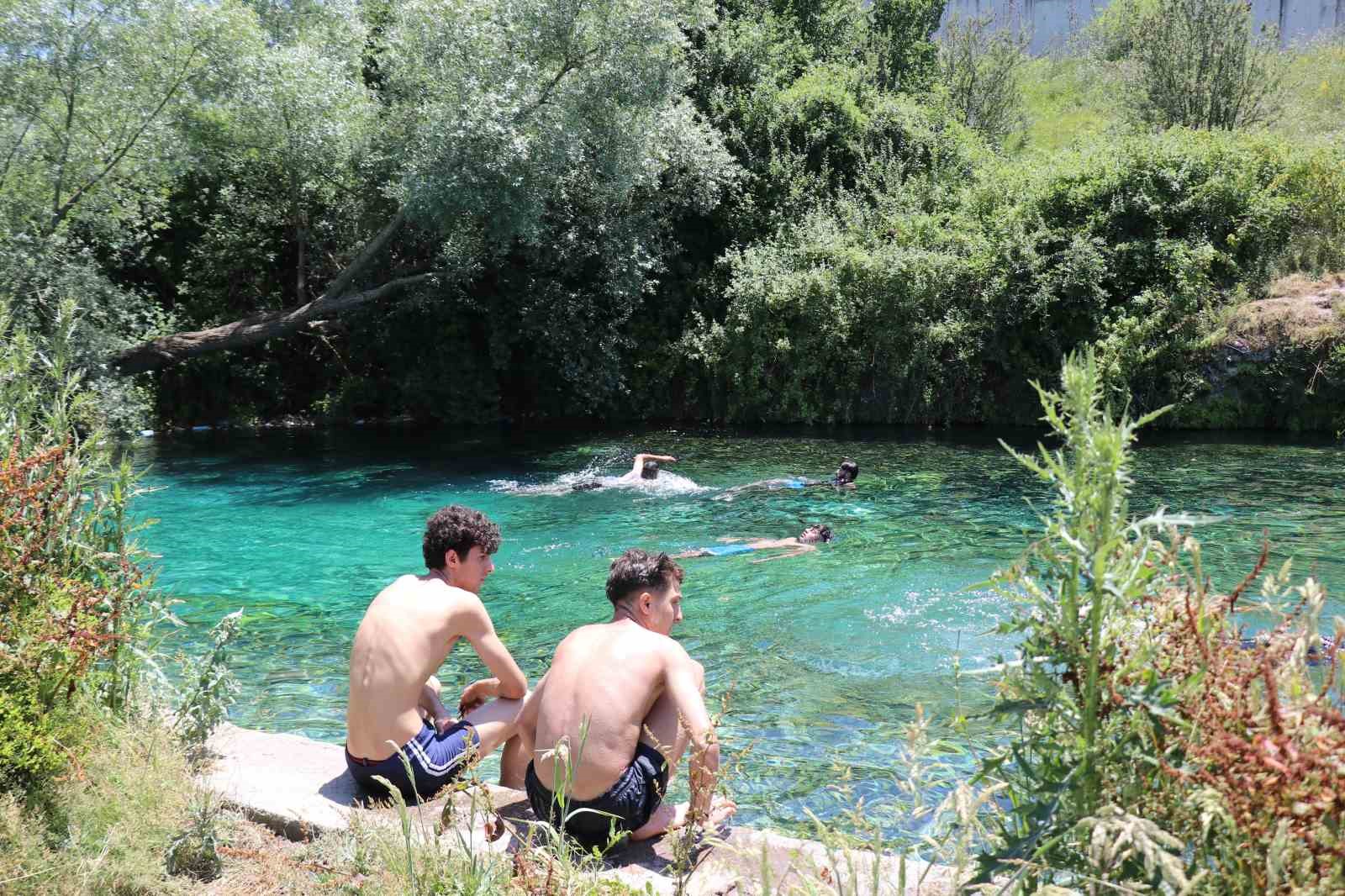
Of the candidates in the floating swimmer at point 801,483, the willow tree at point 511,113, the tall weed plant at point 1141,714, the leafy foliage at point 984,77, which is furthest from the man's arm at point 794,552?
the leafy foliage at point 984,77

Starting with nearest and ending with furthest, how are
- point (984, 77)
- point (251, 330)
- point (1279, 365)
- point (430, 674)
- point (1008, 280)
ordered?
point (430, 674), point (1279, 365), point (1008, 280), point (251, 330), point (984, 77)

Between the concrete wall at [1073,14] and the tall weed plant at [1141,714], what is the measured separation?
33.2 meters

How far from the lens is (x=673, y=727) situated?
13.0 feet

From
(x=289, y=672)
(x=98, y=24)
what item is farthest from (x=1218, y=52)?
(x=289, y=672)

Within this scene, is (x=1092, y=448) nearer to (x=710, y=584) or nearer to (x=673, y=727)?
(x=673, y=727)

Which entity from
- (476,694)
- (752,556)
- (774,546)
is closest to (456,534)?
(476,694)

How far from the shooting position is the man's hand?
504 centimetres

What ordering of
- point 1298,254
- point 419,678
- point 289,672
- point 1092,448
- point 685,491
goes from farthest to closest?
point 1298,254, point 685,491, point 289,672, point 419,678, point 1092,448

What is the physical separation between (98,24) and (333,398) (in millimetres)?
10511

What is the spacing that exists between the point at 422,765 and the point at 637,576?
1250 millimetres

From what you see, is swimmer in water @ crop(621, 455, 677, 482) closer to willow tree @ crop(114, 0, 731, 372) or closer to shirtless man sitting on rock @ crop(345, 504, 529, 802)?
willow tree @ crop(114, 0, 731, 372)

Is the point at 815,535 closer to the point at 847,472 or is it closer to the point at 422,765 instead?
the point at 847,472

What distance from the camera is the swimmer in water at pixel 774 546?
1055cm

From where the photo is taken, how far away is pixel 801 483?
13539mm
